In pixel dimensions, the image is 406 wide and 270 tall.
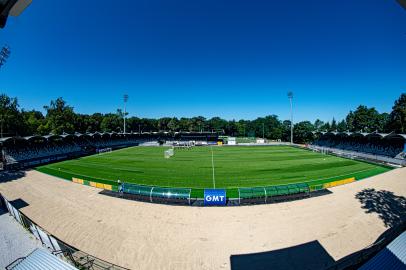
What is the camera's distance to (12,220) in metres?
14.0

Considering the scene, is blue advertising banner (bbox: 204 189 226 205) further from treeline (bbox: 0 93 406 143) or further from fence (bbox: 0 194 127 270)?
treeline (bbox: 0 93 406 143)

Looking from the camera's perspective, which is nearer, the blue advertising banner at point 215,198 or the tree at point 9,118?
the blue advertising banner at point 215,198

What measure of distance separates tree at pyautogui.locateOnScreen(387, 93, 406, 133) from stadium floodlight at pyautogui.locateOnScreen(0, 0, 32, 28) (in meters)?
94.0

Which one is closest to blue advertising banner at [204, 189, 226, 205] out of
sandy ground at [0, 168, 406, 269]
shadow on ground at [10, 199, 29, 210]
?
sandy ground at [0, 168, 406, 269]

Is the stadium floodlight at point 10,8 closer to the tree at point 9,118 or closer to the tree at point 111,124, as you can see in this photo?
the tree at point 9,118

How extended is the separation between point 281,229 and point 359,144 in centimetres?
5486

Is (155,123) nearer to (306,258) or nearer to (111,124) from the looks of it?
(111,124)

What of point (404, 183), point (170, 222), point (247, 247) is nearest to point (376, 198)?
point (404, 183)

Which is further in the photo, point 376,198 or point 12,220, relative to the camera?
point 376,198

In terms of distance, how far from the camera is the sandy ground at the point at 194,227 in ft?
35.8

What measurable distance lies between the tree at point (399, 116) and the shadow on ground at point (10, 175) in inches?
3936

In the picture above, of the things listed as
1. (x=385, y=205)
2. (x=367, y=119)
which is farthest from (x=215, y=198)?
(x=367, y=119)

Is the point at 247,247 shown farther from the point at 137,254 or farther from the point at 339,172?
the point at 339,172

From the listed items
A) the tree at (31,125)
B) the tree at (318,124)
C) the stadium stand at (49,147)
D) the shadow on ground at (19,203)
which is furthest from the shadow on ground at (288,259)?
the tree at (318,124)
